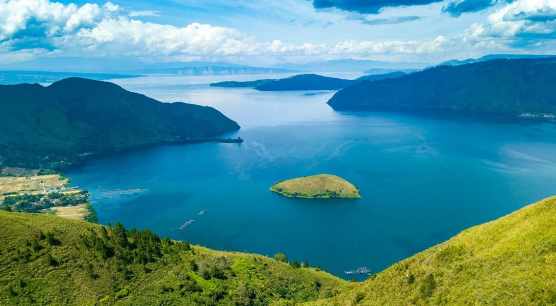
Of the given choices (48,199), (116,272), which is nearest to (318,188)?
(116,272)

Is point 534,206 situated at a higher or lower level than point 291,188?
higher

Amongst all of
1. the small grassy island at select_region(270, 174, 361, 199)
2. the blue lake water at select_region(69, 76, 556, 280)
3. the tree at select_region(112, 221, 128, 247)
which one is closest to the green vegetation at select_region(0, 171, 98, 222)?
the blue lake water at select_region(69, 76, 556, 280)

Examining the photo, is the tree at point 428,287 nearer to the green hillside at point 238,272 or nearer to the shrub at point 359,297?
the green hillside at point 238,272

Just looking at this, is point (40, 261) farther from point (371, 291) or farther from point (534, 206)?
point (534, 206)

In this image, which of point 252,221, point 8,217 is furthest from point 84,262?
point 252,221

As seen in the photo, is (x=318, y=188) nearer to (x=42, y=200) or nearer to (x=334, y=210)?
(x=334, y=210)

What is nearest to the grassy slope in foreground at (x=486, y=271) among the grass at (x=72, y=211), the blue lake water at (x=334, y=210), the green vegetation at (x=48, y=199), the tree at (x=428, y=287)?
the tree at (x=428, y=287)
